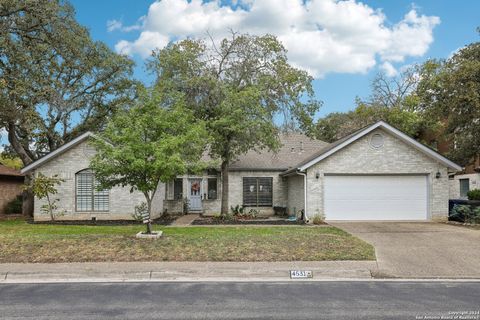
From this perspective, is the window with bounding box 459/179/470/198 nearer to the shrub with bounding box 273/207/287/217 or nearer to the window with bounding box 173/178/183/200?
the shrub with bounding box 273/207/287/217

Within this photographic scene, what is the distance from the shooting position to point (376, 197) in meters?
18.2

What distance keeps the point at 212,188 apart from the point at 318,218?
8.07 meters

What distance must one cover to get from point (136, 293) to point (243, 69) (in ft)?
45.8

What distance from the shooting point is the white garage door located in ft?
59.1

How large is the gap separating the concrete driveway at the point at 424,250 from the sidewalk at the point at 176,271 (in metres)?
0.77

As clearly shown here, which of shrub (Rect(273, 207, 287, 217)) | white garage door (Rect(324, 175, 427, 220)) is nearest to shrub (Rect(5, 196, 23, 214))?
shrub (Rect(273, 207, 287, 217))

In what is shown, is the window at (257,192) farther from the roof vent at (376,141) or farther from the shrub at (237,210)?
the roof vent at (376,141)

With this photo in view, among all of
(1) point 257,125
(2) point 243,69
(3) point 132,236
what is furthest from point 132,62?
(3) point 132,236

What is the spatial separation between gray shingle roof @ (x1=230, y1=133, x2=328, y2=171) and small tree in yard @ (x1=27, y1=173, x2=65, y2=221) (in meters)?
9.24

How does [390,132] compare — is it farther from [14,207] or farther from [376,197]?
[14,207]

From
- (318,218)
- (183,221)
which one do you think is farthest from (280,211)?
(183,221)

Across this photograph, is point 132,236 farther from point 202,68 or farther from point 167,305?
point 202,68

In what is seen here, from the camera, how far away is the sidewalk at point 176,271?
8539 mm

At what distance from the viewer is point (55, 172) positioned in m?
18.8
